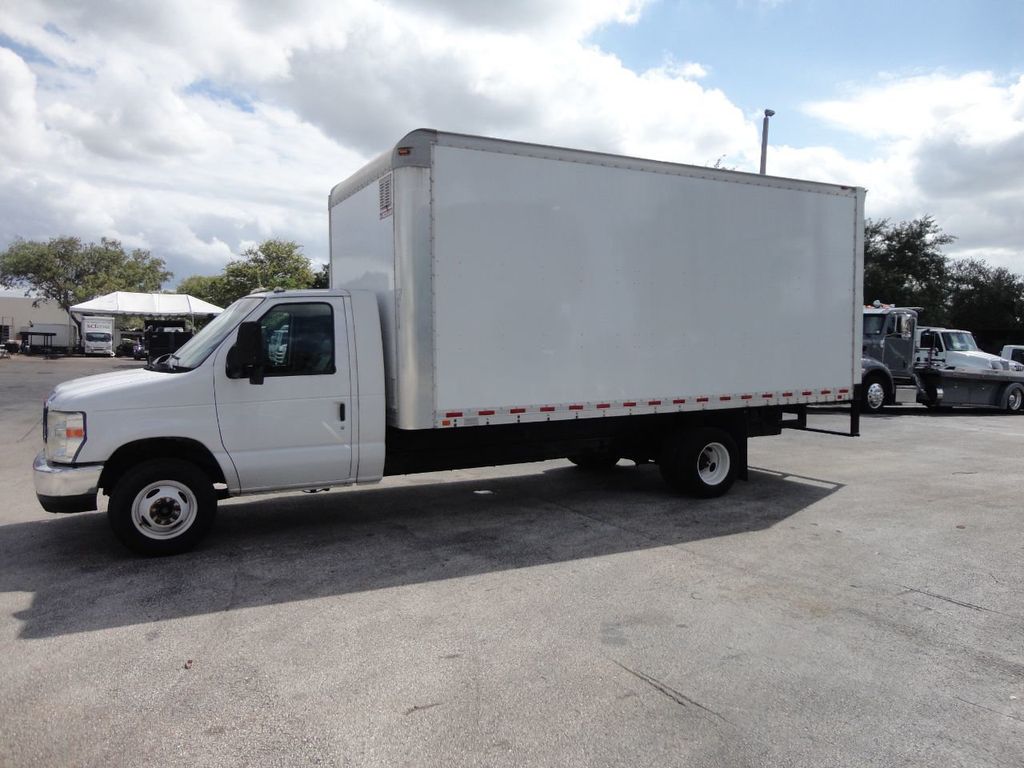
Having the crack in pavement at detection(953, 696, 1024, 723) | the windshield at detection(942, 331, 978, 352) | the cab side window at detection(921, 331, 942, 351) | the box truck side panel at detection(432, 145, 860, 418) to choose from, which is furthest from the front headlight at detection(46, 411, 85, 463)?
the windshield at detection(942, 331, 978, 352)

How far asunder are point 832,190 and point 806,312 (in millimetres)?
1515

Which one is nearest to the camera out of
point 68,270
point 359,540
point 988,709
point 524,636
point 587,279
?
point 988,709

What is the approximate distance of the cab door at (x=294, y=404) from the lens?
6246mm

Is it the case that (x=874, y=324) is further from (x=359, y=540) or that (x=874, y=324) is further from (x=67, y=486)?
(x=67, y=486)

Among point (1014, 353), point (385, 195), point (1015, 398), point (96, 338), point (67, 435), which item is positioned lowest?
point (1015, 398)

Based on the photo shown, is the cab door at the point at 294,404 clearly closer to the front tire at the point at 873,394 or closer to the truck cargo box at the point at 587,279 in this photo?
the truck cargo box at the point at 587,279

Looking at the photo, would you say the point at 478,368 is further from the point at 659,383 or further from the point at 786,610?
the point at 786,610

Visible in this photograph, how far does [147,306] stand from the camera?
104 ft

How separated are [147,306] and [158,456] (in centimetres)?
2868

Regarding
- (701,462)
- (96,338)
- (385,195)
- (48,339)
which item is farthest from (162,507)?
(48,339)

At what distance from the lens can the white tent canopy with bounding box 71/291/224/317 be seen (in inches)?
1227

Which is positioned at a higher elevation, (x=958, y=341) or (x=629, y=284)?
(x=629, y=284)

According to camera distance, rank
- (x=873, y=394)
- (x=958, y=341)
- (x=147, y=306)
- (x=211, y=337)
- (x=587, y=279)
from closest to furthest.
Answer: (x=211, y=337) → (x=587, y=279) → (x=873, y=394) → (x=958, y=341) → (x=147, y=306)

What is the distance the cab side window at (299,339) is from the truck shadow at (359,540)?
1.58 meters
